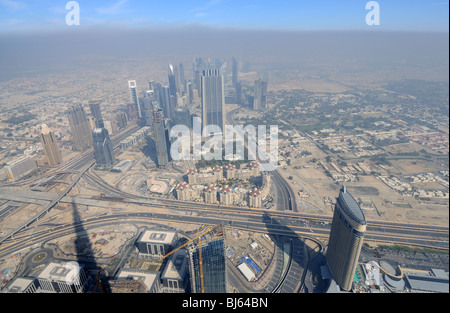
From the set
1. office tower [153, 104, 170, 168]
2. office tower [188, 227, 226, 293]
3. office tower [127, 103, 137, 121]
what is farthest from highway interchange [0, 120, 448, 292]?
office tower [127, 103, 137, 121]

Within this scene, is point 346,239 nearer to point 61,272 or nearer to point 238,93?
point 61,272

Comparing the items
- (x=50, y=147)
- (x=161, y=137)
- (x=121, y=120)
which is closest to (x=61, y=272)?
(x=161, y=137)

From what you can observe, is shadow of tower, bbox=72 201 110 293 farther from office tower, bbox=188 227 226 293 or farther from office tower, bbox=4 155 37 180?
office tower, bbox=4 155 37 180

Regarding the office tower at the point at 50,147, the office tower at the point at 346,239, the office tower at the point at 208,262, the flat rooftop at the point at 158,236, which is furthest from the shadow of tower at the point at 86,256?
the office tower at the point at 346,239

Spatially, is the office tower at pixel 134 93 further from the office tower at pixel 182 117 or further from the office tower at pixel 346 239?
the office tower at pixel 346 239

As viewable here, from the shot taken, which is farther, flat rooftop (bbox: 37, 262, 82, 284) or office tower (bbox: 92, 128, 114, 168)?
office tower (bbox: 92, 128, 114, 168)

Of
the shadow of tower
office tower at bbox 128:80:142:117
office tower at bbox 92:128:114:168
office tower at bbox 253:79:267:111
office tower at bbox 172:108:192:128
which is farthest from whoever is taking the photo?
office tower at bbox 253:79:267:111
